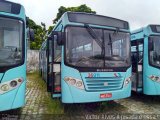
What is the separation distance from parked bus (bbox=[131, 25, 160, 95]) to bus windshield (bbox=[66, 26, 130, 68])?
1104 mm

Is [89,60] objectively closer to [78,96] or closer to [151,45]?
[78,96]

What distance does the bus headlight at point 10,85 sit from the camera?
5352 millimetres

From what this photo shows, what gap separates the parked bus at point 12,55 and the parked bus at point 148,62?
14.3 ft

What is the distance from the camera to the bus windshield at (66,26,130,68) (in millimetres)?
6301

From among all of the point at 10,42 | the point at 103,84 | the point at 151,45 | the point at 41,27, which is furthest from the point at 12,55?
the point at 41,27

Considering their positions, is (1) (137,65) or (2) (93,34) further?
(1) (137,65)

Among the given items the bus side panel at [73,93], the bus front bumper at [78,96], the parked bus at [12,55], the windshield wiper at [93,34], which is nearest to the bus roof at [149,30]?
the windshield wiper at [93,34]

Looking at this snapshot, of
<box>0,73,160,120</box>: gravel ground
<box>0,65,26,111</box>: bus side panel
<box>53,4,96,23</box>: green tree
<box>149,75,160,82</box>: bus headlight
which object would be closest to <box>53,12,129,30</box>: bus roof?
<box>0,65,26,111</box>: bus side panel

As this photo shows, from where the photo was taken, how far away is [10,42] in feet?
18.4

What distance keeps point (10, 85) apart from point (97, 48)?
262cm

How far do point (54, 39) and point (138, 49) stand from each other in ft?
11.3

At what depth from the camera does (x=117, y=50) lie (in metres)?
6.99

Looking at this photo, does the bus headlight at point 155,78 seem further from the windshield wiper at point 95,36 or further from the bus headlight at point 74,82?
the bus headlight at point 74,82

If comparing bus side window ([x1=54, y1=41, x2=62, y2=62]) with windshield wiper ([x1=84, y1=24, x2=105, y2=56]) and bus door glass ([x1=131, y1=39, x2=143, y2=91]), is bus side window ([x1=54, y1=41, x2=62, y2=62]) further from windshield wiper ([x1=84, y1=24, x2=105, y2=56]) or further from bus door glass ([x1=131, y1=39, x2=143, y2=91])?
bus door glass ([x1=131, y1=39, x2=143, y2=91])
